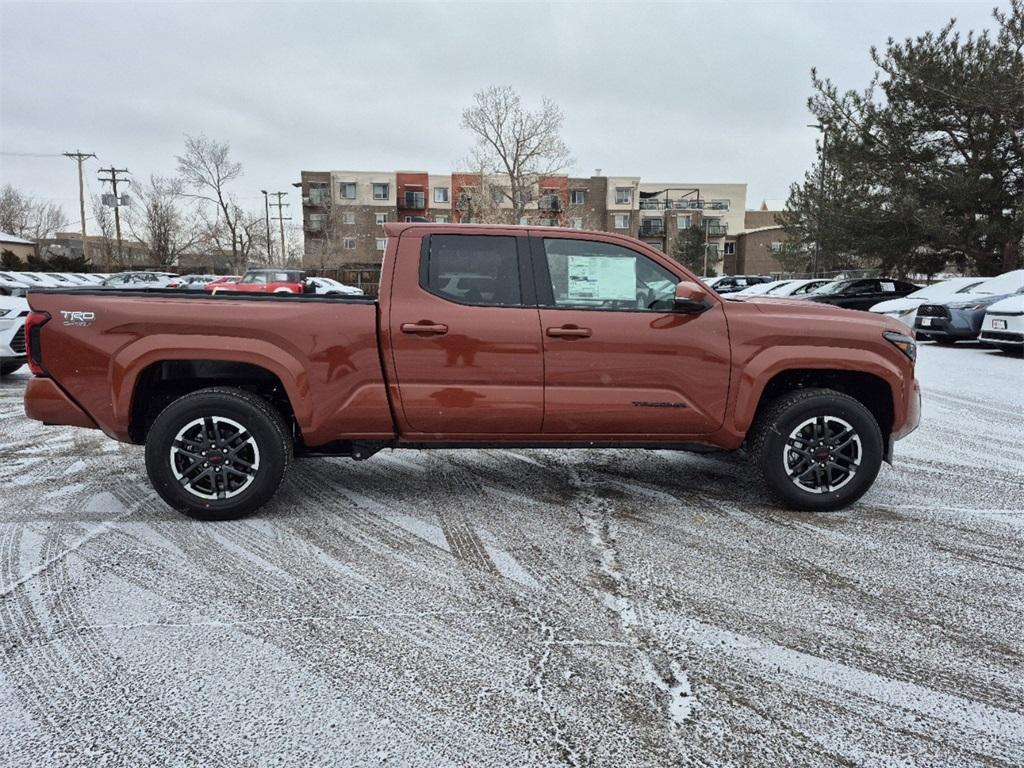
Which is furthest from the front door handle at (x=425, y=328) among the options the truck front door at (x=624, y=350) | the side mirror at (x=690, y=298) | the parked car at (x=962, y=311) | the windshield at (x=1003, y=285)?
the windshield at (x=1003, y=285)

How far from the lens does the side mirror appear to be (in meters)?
4.02

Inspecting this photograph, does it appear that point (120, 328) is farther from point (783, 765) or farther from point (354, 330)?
point (783, 765)

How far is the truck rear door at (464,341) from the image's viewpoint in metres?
4.05

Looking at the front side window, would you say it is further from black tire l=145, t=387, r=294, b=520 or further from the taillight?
the taillight

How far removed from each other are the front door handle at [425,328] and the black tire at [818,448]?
2166mm

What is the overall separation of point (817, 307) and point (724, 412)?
3.30 ft

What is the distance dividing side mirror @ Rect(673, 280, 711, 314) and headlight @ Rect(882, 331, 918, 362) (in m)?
1.21

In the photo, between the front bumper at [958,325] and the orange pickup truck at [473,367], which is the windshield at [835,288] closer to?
the front bumper at [958,325]

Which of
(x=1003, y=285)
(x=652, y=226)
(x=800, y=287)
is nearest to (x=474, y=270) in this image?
(x=1003, y=285)

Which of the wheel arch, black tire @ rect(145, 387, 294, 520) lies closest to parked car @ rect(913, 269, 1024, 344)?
the wheel arch

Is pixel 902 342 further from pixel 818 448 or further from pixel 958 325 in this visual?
pixel 958 325

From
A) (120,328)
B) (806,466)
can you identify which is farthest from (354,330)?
(806,466)

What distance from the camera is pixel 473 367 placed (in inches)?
161

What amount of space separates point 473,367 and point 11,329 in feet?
26.6
